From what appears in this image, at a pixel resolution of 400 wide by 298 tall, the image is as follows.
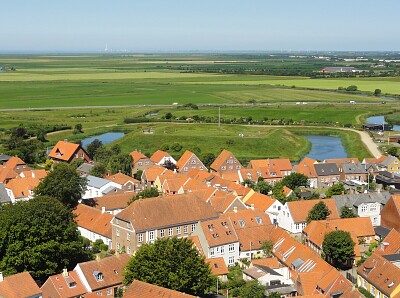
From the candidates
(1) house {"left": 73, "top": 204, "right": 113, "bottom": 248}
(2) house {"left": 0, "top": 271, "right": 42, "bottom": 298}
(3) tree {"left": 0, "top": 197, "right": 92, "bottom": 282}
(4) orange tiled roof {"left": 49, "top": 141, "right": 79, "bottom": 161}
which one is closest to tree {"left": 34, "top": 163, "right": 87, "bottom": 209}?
(1) house {"left": 73, "top": 204, "right": 113, "bottom": 248}

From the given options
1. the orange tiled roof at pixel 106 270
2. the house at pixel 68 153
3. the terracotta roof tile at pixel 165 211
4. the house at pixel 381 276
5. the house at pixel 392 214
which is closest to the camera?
the house at pixel 381 276

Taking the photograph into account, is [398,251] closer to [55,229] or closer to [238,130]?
[55,229]

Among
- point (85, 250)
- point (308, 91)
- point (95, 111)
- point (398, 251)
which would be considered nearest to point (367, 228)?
point (398, 251)

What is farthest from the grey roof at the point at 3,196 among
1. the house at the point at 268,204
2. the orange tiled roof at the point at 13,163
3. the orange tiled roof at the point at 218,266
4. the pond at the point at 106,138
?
the pond at the point at 106,138

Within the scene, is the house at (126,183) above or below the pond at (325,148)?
above

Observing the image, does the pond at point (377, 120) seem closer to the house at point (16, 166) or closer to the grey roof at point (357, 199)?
the grey roof at point (357, 199)

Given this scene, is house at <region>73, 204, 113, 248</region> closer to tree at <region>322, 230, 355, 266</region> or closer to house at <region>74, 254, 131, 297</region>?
house at <region>74, 254, 131, 297</region>

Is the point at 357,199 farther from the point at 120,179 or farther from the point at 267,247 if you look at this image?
the point at 120,179
